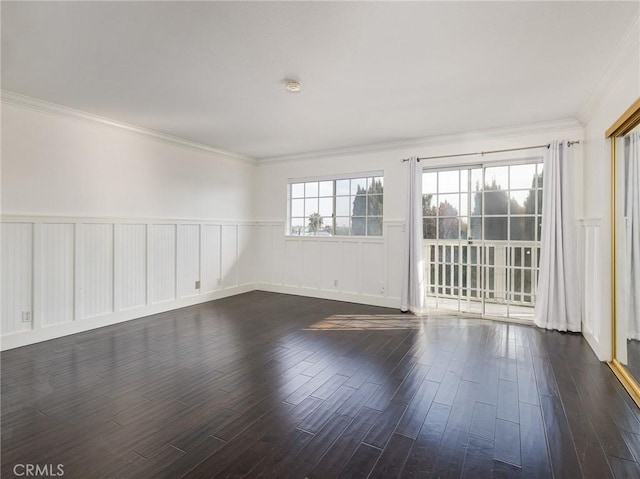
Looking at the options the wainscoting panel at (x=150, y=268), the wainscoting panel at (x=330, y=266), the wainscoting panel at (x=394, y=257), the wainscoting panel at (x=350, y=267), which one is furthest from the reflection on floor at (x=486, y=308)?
the wainscoting panel at (x=330, y=266)

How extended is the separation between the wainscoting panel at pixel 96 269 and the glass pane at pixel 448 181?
444cm

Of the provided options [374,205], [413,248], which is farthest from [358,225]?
[413,248]

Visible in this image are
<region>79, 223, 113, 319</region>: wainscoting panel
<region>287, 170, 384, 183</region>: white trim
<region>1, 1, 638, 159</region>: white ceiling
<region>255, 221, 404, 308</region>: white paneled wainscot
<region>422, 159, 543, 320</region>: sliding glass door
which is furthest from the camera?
<region>287, 170, 384, 183</region>: white trim

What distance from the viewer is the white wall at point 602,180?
8.12 feet

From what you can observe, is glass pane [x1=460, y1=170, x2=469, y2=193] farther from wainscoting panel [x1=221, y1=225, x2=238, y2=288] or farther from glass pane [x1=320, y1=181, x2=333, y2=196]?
wainscoting panel [x1=221, y1=225, x2=238, y2=288]

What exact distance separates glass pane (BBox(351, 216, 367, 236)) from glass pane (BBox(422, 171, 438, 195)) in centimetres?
105

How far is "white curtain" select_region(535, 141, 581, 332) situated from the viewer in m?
3.92

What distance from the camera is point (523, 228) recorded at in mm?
4391

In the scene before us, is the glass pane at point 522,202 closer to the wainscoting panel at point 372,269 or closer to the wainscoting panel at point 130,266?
the wainscoting panel at point 372,269

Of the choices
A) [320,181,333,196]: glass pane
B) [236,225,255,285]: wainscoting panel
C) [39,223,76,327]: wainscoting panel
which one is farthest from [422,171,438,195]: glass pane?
[39,223,76,327]: wainscoting panel

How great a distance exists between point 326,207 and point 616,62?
13.3 feet

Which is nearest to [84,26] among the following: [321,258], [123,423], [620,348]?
[123,423]

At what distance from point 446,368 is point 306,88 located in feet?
9.15

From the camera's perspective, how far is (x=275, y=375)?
2766 millimetres
